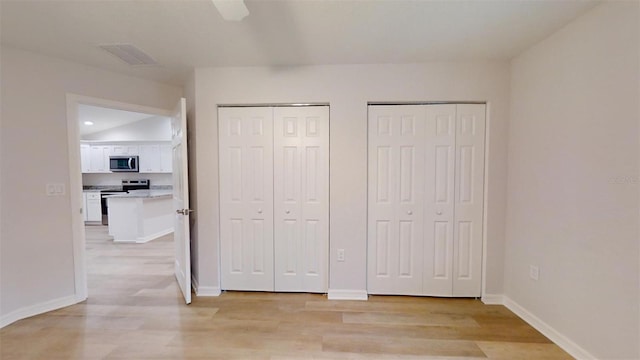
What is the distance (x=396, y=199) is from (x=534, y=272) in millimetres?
1279

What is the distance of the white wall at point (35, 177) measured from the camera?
232 centimetres

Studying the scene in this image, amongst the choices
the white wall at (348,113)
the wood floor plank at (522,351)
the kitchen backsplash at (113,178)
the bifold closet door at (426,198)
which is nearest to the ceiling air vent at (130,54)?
the white wall at (348,113)

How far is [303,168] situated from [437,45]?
1634 millimetres

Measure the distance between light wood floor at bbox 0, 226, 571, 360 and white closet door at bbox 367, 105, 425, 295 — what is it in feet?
0.84

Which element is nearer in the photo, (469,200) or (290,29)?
(290,29)

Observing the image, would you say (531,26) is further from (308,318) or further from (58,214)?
(58,214)

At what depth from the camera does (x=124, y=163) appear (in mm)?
6711

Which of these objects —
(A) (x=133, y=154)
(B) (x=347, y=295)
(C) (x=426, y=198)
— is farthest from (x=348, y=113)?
(A) (x=133, y=154)

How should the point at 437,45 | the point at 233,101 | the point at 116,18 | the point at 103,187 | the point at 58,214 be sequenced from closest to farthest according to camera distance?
the point at 116,18, the point at 437,45, the point at 58,214, the point at 233,101, the point at 103,187

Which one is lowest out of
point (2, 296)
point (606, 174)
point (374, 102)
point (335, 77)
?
point (2, 296)

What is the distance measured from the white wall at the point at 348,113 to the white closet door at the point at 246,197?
10cm

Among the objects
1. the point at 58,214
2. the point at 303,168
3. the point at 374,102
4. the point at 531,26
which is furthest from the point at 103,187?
the point at 531,26

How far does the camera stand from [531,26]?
1.97m

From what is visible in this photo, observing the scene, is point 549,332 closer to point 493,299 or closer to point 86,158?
point 493,299
